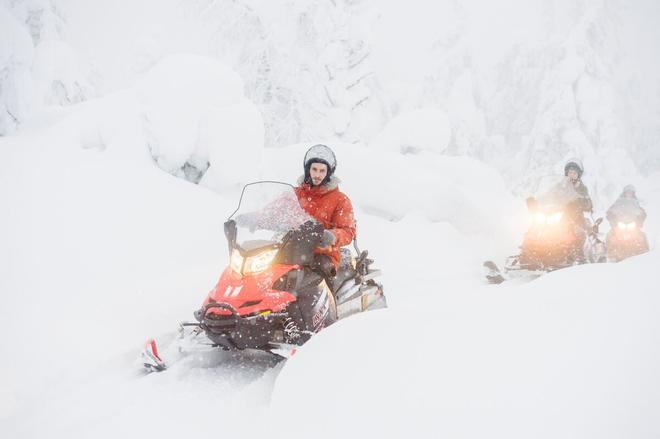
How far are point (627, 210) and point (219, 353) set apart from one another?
24.1ft

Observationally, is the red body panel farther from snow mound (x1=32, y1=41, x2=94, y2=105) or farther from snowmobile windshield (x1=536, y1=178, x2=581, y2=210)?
snow mound (x1=32, y1=41, x2=94, y2=105)

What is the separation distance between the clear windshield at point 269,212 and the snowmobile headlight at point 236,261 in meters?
0.16

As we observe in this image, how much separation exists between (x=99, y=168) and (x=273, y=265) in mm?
5154

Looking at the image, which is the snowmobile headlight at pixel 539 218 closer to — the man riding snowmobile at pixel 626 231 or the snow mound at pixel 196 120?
the man riding snowmobile at pixel 626 231

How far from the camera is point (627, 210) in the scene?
7504mm

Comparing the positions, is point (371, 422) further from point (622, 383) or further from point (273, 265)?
point (273, 265)

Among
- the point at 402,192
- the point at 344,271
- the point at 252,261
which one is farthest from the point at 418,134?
the point at 252,261

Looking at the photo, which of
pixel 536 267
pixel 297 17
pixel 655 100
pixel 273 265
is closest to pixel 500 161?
pixel 297 17

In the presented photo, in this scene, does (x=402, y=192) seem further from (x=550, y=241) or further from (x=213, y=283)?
(x=213, y=283)

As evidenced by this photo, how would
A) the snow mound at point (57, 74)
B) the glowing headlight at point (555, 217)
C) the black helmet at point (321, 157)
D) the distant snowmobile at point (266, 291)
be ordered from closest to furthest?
the distant snowmobile at point (266, 291), the black helmet at point (321, 157), the glowing headlight at point (555, 217), the snow mound at point (57, 74)

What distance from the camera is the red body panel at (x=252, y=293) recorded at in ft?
10.3

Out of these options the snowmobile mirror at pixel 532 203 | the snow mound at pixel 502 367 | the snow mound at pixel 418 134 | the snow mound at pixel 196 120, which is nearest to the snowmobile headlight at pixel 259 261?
the snow mound at pixel 502 367

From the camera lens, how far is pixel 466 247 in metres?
8.50

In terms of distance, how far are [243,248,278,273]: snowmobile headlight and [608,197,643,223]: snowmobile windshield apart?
22.5 feet
